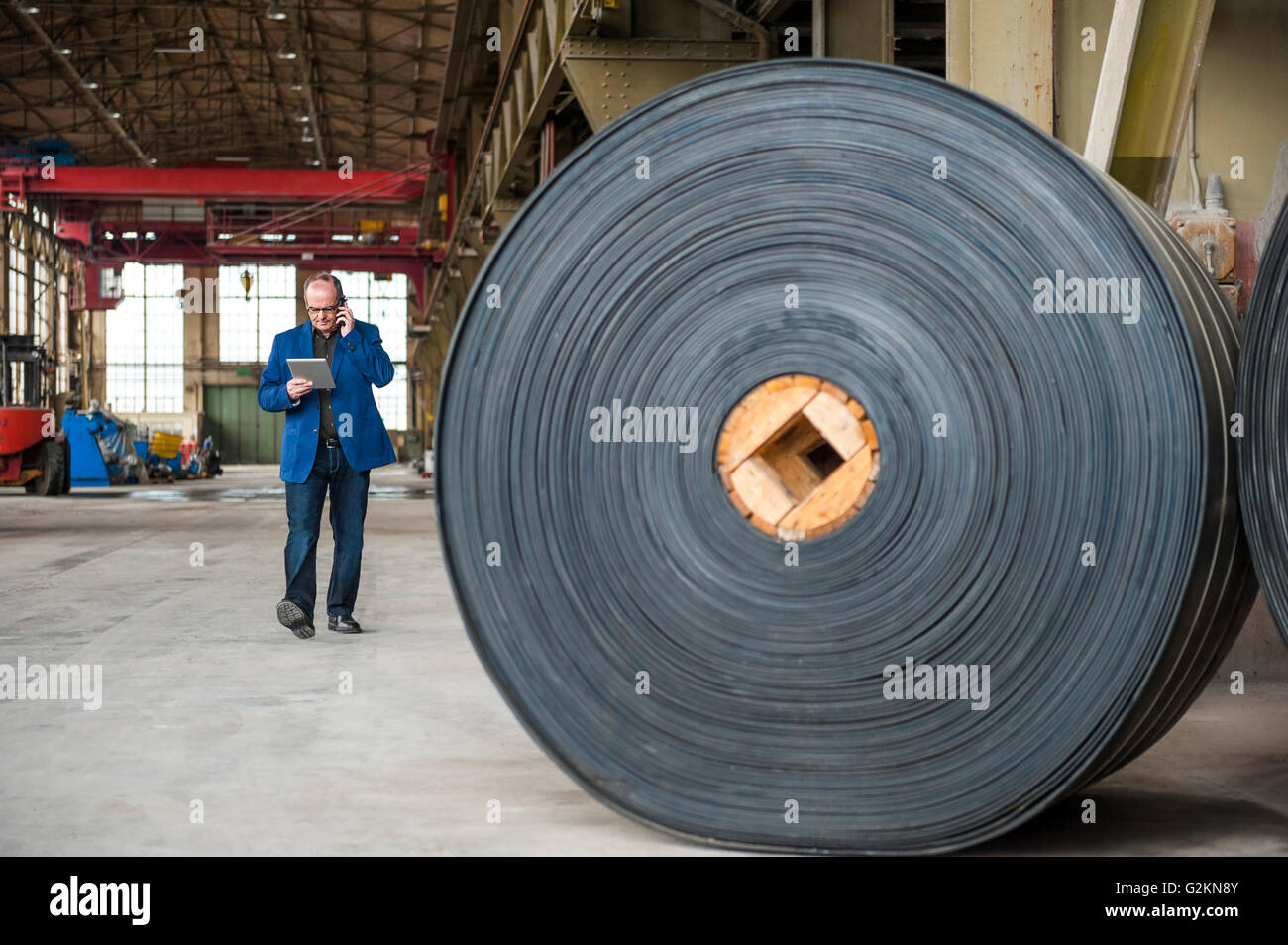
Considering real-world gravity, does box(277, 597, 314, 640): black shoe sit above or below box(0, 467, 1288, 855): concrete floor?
above

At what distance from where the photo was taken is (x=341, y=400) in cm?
564

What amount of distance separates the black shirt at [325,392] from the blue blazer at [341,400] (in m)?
0.02

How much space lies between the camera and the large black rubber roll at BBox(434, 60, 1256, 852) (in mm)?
2400

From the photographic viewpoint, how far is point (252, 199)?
85.0ft

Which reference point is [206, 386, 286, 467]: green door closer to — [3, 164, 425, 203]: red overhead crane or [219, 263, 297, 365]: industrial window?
[219, 263, 297, 365]: industrial window

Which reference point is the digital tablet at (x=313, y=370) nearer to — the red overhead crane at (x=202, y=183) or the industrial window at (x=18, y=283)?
the red overhead crane at (x=202, y=183)

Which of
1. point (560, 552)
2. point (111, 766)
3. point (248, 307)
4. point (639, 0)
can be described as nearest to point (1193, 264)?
point (560, 552)

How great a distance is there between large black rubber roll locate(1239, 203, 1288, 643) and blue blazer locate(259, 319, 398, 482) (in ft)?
11.9

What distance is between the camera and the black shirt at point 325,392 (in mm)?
5637

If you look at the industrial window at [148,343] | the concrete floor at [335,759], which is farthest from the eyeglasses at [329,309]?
the industrial window at [148,343]

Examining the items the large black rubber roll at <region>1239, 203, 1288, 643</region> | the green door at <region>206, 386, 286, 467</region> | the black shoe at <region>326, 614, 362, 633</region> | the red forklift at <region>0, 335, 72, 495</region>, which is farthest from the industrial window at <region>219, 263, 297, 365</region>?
the large black rubber roll at <region>1239, 203, 1288, 643</region>

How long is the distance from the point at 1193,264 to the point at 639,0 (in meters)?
5.46
